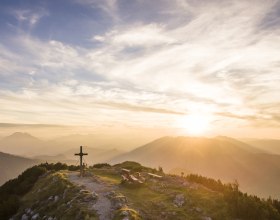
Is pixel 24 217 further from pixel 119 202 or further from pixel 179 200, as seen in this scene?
pixel 179 200

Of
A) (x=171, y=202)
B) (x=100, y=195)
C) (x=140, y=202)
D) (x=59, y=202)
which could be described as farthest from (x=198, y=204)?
(x=59, y=202)

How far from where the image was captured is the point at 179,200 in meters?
24.9

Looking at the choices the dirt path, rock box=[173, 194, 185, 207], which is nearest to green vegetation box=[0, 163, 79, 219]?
the dirt path

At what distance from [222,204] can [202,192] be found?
14.1 ft

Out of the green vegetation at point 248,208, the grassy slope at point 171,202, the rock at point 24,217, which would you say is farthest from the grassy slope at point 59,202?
the green vegetation at point 248,208

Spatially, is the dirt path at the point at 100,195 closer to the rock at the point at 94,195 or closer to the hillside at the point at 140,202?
the hillside at the point at 140,202

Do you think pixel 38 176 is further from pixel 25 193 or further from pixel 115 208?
pixel 115 208

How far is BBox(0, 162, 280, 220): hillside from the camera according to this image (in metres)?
21.5

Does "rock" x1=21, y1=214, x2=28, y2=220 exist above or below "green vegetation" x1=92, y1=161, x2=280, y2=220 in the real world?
below

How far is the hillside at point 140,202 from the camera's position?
2147 centimetres

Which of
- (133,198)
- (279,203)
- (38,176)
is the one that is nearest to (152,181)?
(133,198)

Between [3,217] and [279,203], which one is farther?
[3,217]

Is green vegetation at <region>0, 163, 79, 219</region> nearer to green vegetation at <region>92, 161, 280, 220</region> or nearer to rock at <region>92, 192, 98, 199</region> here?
rock at <region>92, 192, 98, 199</region>

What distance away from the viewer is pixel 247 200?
22047 millimetres
